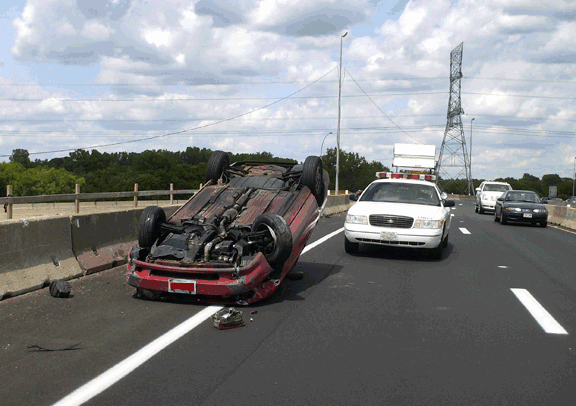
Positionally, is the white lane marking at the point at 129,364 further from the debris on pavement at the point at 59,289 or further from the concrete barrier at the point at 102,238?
the concrete barrier at the point at 102,238

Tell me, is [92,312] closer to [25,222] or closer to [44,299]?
[44,299]

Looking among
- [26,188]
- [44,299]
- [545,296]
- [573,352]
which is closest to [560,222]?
[545,296]

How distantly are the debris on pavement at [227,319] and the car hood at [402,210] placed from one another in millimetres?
5825

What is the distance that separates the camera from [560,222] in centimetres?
2433

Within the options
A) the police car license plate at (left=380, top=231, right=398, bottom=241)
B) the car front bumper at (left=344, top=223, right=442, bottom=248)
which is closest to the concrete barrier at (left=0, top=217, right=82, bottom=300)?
the car front bumper at (left=344, top=223, right=442, bottom=248)

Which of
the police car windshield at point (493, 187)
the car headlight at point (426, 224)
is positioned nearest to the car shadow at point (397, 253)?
the car headlight at point (426, 224)

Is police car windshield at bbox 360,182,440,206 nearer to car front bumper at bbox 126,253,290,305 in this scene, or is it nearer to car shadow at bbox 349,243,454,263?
car shadow at bbox 349,243,454,263

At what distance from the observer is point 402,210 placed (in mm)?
11094

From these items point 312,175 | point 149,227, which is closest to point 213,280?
point 149,227

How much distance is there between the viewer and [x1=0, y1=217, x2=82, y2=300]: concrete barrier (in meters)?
6.56

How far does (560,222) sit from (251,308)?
2180 centimetres

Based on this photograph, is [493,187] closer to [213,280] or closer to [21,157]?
[213,280]

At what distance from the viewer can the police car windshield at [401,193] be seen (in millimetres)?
12047

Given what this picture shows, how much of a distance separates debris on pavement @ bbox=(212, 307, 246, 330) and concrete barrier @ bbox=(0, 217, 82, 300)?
267cm
